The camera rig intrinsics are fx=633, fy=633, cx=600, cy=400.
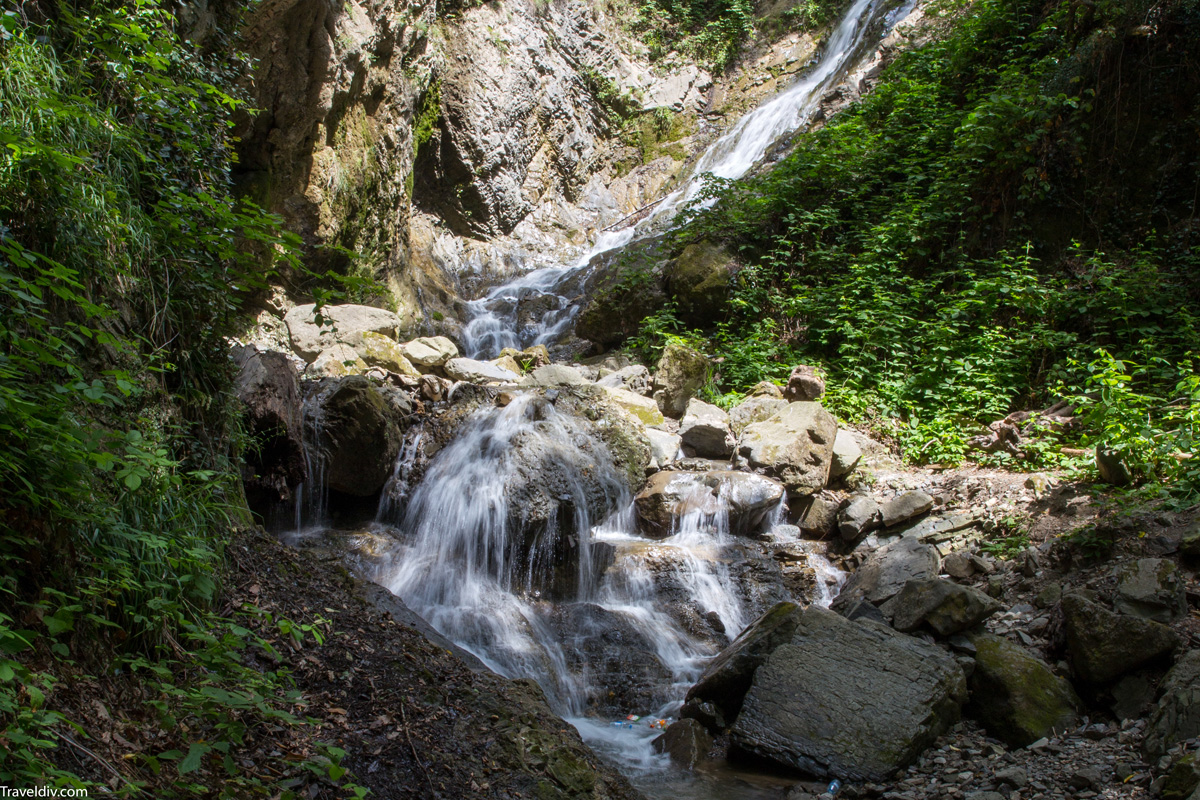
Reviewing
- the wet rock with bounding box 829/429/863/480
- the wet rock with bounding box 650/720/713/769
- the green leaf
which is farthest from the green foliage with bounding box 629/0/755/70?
the green leaf

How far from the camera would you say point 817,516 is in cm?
674

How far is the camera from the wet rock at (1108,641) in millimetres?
3545

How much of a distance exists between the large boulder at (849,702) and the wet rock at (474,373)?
5.92 m

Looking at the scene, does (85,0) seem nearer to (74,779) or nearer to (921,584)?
(74,779)

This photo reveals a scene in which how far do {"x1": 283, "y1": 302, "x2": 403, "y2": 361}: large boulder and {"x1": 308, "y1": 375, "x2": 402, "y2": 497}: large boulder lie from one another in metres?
2.47

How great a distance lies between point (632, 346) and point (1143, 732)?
25.9 ft

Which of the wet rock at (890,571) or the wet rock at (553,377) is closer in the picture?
the wet rock at (890,571)

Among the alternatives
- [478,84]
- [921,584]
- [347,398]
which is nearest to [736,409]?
[921,584]

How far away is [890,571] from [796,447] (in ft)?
6.13

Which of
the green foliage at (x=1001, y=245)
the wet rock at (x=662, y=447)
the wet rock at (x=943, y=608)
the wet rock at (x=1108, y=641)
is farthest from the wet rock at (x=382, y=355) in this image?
the wet rock at (x=1108, y=641)

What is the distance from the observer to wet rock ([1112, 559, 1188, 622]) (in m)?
3.78

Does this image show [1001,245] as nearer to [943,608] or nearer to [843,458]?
[843,458]

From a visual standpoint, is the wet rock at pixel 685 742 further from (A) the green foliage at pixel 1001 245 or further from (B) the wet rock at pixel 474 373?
(B) the wet rock at pixel 474 373

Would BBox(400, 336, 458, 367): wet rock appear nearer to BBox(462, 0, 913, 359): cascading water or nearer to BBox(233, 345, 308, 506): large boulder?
BBox(462, 0, 913, 359): cascading water
